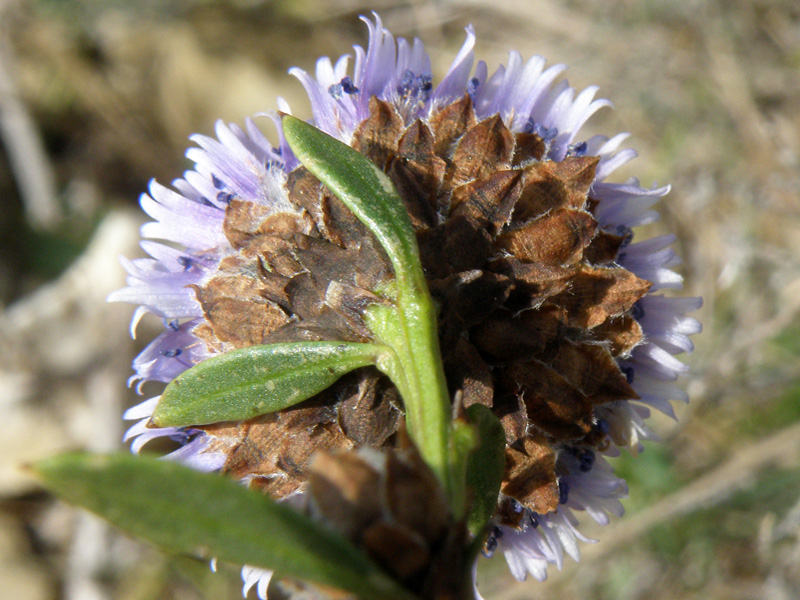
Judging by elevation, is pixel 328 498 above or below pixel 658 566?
above

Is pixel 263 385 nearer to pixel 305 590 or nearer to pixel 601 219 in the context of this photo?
pixel 305 590

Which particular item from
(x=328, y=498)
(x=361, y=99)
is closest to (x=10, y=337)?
(x=361, y=99)

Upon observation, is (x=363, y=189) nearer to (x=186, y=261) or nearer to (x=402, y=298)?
(x=402, y=298)

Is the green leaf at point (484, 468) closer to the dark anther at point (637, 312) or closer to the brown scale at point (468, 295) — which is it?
the brown scale at point (468, 295)

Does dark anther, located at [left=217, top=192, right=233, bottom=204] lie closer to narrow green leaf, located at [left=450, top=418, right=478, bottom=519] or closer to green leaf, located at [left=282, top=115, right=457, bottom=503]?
green leaf, located at [left=282, top=115, right=457, bottom=503]

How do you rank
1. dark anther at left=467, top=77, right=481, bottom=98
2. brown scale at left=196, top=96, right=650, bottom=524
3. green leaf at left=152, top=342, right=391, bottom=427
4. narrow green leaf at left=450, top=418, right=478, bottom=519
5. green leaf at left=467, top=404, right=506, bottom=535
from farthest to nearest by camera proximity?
dark anther at left=467, top=77, right=481, bottom=98 < brown scale at left=196, top=96, right=650, bottom=524 < green leaf at left=152, top=342, right=391, bottom=427 < green leaf at left=467, top=404, right=506, bottom=535 < narrow green leaf at left=450, top=418, right=478, bottom=519

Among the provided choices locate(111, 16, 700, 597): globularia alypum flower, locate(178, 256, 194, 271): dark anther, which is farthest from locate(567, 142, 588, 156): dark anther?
locate(178, 256, 194, 271): dark anther
